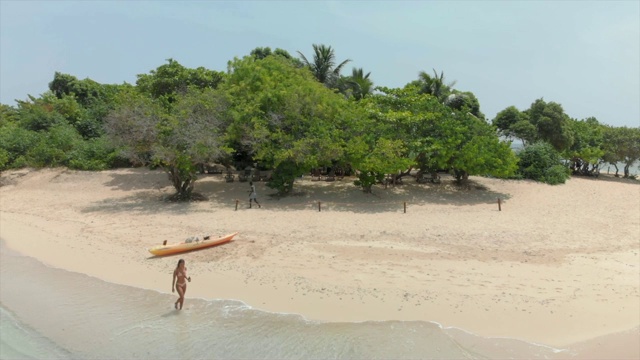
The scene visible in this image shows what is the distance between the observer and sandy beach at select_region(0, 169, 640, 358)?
9773mm

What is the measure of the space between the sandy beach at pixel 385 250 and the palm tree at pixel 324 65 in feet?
44.3

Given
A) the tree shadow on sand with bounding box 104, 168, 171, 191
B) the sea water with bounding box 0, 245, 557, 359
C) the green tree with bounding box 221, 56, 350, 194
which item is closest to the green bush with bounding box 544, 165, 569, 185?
the green tree with bounding box 221, 56, 350, 194

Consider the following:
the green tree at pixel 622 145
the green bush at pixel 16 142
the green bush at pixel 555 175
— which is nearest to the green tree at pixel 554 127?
the green tree at pixel 622 145

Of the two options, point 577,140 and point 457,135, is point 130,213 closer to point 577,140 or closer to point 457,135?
point 457,135

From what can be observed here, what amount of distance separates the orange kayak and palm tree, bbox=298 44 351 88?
78.8 ft

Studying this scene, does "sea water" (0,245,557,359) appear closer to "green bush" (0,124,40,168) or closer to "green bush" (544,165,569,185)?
"green bush" (544,165,569,185)

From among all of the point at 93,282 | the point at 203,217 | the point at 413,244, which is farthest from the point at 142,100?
the point at 413,244

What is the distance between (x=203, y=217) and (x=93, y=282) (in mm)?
6840

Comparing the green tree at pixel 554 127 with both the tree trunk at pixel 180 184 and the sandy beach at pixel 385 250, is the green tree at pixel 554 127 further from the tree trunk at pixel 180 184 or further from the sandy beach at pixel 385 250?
the tree trunk at pixel 180 184

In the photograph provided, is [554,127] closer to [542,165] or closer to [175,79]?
[542,165]

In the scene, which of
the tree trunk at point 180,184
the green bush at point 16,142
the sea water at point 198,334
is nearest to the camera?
the sea water at point 198,334

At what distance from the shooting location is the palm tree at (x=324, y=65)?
35.8m

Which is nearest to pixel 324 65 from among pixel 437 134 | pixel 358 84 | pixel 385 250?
pixel 358 84

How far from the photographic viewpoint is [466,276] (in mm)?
11602
